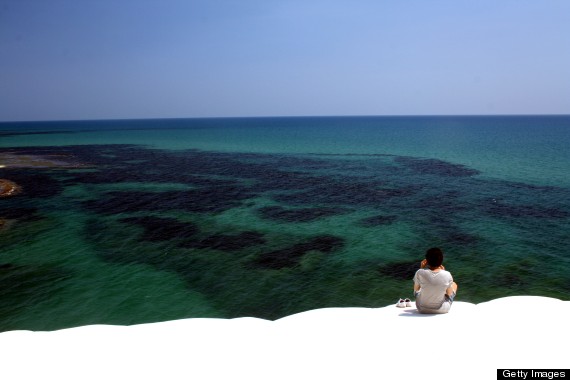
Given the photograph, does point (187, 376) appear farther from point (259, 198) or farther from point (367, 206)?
point (259, 198)

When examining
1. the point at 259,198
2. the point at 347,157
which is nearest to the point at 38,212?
the point at 259,198

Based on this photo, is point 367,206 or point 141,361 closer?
point 141,361

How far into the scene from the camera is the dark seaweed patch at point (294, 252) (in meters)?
19.3

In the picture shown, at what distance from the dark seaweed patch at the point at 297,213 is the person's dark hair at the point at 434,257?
702 inches

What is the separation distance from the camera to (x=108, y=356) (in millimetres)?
7738

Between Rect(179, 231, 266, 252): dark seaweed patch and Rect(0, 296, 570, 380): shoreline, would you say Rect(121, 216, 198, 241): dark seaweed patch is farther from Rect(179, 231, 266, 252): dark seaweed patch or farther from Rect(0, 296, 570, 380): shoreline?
Rect(0, 296, 570, 380): shoreline

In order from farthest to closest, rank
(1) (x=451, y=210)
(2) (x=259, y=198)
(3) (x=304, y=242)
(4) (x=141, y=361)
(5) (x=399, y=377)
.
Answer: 1. (2) (x=259, y=198)
2. (1) (x=451, y=210)
3. (3) (x=304, y=242)
4. (4) (x=141, y=361)
5. (5) (x=399, y=377)

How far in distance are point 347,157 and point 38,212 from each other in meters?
47.9

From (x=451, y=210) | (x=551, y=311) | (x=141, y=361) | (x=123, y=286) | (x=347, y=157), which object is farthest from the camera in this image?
(x=347, y=157)

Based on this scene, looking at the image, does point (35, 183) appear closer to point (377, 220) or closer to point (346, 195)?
point (346, 195)

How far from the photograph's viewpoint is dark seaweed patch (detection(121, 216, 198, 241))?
23578mm

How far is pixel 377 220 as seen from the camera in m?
27.0

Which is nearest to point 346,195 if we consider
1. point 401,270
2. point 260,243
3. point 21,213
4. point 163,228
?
point 260,243

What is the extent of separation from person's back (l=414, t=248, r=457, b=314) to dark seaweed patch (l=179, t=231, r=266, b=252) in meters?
13.3
